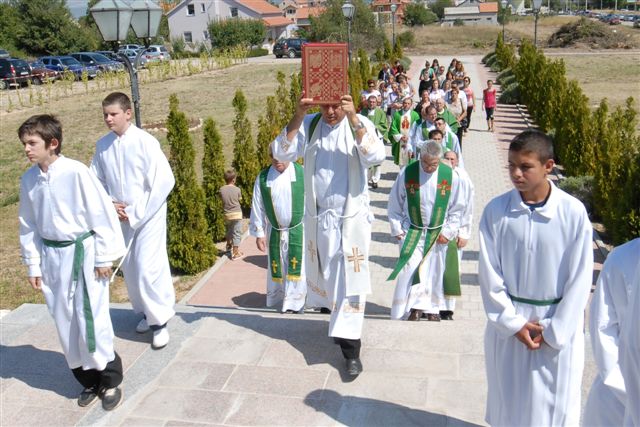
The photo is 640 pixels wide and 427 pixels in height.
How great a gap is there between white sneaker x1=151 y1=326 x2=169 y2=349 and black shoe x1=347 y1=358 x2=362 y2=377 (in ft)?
4.77

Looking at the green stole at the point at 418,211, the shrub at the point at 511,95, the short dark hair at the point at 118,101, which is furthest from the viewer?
the shrub at the point at 511,95

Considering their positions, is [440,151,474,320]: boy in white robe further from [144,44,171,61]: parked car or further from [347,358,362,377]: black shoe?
[144,44,171,61]: parked car

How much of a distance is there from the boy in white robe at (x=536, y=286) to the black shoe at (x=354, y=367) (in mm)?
1168

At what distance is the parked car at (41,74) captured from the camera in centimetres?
3388

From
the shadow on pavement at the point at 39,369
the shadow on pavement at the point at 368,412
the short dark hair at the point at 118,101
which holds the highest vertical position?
the short dark hair at the point at 118,101

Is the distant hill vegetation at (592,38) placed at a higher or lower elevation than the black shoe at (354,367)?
higher

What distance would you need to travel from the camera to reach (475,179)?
45.1ft

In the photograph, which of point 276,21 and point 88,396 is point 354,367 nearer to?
point 88,396

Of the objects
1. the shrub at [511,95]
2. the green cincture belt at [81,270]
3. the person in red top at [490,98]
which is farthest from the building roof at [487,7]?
the green cincture belt at [81,270]

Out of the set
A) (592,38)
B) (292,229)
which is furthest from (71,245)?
(592,38)

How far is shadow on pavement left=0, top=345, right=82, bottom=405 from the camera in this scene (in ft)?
15.4

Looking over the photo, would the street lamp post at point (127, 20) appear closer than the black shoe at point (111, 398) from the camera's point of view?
No

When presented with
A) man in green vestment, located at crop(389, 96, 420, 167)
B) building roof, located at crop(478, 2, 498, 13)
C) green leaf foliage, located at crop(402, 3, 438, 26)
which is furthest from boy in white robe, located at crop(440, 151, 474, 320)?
building roof, located at crop(478, 2, 498, 13)

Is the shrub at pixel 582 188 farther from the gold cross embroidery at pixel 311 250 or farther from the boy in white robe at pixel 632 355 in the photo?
the boy in white robe at pixel 632 355
